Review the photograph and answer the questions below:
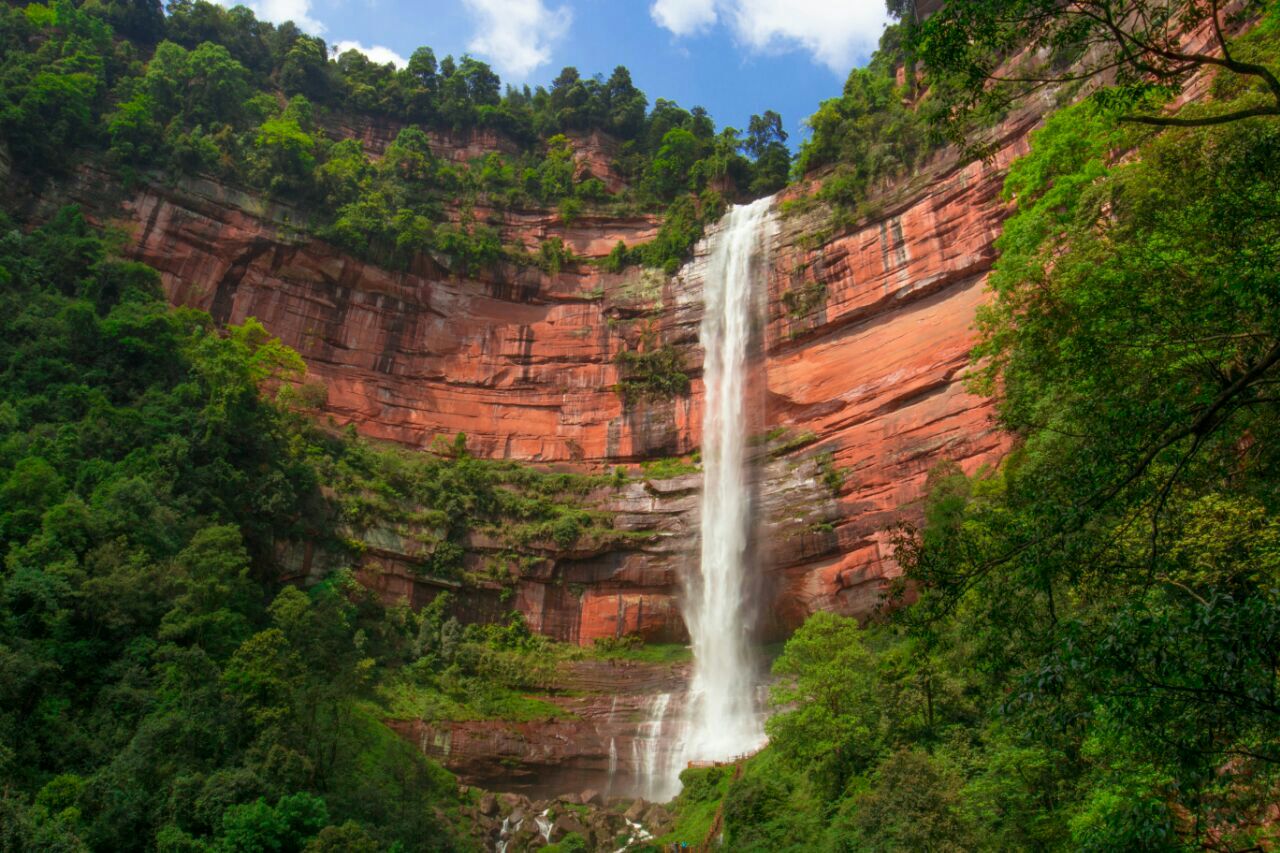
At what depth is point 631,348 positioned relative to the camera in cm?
3500

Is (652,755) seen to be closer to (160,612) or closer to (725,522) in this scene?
(725,522)

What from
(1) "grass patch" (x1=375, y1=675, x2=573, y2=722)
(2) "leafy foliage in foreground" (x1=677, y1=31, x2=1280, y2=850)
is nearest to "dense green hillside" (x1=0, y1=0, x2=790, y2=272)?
(1) "grass patch" (x1=375, y1=675, x2=573, y2=722)

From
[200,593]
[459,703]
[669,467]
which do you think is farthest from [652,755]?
[200,593]

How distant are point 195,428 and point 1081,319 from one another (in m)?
20.9

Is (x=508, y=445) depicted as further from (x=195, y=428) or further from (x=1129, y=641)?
(x=1129, y=641)

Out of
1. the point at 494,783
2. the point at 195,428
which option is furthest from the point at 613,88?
the point at 494,783

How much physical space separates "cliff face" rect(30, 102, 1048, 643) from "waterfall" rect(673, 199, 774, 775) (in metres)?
0.66

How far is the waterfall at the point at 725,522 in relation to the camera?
84.6 feet

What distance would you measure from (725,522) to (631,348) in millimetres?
9127

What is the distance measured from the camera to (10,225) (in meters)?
26.8

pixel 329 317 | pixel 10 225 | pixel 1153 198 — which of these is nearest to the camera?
pixel 1153 198

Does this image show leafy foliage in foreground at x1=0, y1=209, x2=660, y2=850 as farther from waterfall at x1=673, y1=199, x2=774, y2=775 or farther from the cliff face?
waterfall at x1=673, y1=199, x2=774, y2=775

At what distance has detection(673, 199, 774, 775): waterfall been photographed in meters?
25.8

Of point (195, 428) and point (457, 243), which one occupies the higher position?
point (457, 243)
